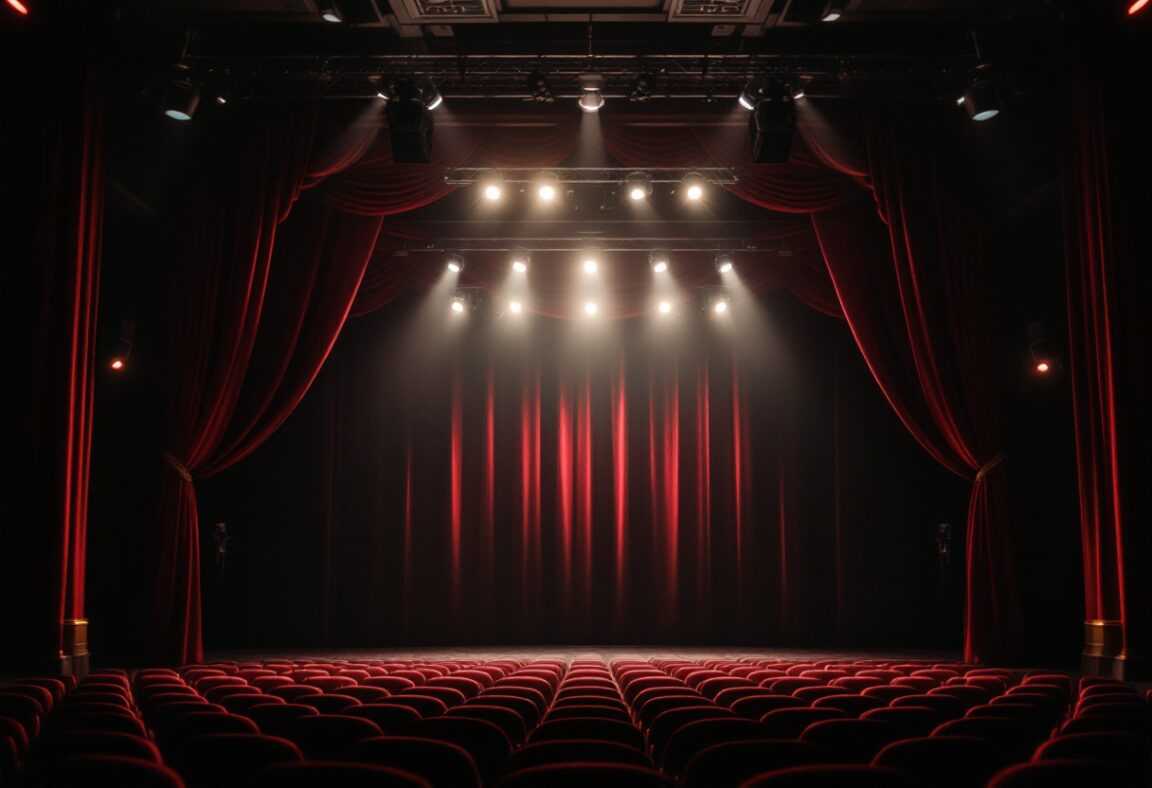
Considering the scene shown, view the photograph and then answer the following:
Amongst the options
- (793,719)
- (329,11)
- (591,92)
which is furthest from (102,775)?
(591,92)

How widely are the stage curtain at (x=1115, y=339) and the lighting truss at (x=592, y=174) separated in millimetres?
3686

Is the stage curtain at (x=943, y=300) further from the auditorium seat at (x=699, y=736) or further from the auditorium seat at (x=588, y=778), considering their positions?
the auditorium seat at (x=588, y=778)

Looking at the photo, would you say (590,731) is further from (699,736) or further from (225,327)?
(225,327)

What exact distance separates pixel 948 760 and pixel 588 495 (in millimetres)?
11338

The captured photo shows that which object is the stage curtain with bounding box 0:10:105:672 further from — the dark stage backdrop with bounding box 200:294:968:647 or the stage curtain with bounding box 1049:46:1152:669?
the stage curtain with bounding box 1049:46:1152:669

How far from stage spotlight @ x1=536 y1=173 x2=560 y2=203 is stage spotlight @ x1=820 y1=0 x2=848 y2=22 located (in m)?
3.76

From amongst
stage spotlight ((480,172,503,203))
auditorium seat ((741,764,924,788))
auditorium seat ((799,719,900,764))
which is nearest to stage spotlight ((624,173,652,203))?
stage spotlight ((480,172,503,203))

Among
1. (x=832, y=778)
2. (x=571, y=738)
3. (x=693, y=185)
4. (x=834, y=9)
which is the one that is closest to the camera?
(x=832, y=778)

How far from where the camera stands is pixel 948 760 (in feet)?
9.12

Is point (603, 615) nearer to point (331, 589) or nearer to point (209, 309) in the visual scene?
point (331, 589)

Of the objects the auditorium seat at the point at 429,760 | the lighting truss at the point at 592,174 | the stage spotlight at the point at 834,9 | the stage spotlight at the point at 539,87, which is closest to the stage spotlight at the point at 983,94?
the stage spotlight at the point at 834,9

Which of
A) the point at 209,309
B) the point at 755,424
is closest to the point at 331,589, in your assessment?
the point at 209,309

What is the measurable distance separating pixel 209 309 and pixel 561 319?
5872mm

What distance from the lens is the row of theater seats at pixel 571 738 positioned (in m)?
2.29
